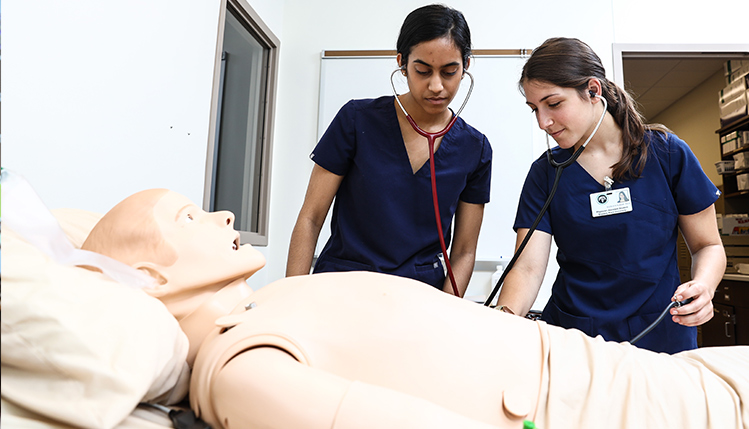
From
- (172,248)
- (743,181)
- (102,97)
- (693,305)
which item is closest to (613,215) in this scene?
(693,305)

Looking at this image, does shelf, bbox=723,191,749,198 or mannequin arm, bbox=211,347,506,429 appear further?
shelf, bbox=723,191,749,198

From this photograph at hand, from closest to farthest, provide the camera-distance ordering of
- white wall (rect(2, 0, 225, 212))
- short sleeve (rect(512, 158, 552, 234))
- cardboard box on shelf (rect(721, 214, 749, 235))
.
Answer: white wall (rect(2, 0, 225, 212))
short sleeve (rect(512, 158, 552, 234))
cardboard box on shelf (rect(721, 214, 749, 235))

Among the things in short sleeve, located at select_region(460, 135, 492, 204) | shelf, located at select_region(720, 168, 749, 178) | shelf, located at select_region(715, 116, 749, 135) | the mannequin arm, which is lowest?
the mannequin arm

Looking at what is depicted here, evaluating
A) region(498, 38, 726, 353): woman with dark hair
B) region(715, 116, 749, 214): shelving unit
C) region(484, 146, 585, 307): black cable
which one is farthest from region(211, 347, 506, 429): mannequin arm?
region(715, 116, 749, 214): shelving unit

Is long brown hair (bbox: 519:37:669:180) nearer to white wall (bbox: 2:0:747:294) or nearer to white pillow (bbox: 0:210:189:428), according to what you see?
white pillow (bbox: 0:210:189:428)

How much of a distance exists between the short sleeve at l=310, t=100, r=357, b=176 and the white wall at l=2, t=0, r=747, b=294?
68 centimetres

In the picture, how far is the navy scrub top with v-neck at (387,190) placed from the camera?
134 centimetres

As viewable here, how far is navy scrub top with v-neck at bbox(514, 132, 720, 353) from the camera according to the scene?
1178 mm

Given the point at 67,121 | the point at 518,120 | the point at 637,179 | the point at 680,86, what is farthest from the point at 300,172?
the point at 680,86

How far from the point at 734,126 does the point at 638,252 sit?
3.52m

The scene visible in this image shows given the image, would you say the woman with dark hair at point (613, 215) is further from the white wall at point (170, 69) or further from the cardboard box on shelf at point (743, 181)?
the cardboard box on shelf at point (743, 181)

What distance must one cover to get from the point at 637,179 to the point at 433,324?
2.80 feet

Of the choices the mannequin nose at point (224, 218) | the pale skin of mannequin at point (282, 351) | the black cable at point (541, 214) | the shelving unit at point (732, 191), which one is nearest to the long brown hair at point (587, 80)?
the black cable at point (541, 214)

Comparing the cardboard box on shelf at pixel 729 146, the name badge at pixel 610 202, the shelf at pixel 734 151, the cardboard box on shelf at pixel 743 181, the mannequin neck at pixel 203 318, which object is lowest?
the mannequin neck at pixel 203 318
